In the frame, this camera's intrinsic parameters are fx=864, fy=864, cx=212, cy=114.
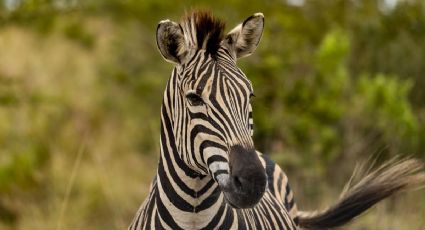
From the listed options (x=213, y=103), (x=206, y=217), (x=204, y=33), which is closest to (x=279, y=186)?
(x=206, y=217)

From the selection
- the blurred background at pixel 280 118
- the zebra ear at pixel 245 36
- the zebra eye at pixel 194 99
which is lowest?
the blurred background at pixel 280 118

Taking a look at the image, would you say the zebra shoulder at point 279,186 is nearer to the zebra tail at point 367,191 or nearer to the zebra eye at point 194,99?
the zebra tail at point 367,191

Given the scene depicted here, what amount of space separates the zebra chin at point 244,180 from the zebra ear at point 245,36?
0.76 meters

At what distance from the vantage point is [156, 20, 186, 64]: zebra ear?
13.6ft

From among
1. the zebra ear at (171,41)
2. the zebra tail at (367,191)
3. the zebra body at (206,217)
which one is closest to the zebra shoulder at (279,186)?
the zebra tail at (367,191)

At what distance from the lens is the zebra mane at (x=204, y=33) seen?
13.6 feet

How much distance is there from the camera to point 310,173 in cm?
1091

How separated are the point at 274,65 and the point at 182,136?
8.11 m

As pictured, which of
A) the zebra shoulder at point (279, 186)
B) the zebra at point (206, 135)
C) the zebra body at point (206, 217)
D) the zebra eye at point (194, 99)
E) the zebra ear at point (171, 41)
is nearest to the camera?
the zebra at point (206, 135)

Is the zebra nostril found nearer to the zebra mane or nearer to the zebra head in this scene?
the zebra head

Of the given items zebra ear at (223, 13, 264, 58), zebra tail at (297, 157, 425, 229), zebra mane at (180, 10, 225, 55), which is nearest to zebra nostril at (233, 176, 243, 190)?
zebra mane at (180, 10, 225, 55)

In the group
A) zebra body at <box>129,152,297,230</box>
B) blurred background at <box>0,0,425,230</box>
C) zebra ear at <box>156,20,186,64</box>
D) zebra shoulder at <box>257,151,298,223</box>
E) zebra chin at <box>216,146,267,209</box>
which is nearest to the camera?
zebra chin at <box>216,146,267,209</box>

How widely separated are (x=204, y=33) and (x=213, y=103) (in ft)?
1.42

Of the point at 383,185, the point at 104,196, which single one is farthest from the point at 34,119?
the point at 383,185
